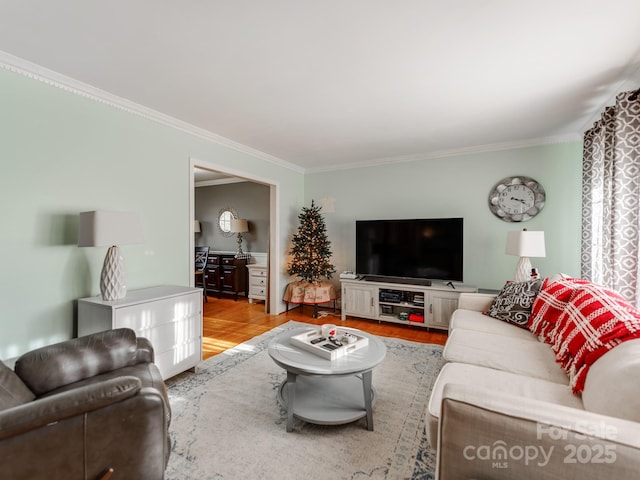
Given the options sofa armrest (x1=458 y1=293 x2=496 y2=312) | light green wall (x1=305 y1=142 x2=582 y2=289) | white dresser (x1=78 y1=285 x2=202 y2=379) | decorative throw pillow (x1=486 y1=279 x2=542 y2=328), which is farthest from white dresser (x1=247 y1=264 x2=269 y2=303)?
decorative throw pillow (x1=486 y1=279 x2=542 y2=328)

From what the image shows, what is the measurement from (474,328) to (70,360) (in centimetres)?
291

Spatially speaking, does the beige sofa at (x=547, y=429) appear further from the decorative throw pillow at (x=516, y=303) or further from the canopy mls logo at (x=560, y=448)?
the decorative throw pillow at (x=516, y=303)

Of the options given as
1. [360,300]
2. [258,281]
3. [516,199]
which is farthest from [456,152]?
[258,281]

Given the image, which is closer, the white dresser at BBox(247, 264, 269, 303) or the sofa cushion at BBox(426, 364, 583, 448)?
the sofa cushion at BBox(426, 364, 583, 448)

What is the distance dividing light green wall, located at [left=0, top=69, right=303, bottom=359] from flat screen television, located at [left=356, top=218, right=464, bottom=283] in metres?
2.67

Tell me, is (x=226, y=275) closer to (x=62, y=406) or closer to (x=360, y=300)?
(x=360, y=300)

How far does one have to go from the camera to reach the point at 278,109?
2.89m

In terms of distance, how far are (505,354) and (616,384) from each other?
2.83 feet

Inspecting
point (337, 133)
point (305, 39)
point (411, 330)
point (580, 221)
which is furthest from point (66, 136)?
point (580, 221)

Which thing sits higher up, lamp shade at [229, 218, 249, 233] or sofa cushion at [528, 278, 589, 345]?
lamp shade at [229, 218, 249, 233]

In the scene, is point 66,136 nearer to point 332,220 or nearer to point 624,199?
point 332,220

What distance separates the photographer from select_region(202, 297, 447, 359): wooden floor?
3688mm

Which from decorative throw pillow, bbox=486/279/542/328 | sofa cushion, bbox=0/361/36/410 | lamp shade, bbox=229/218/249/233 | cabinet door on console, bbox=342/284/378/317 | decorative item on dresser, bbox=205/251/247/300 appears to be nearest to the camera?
sofa cushion, bbox=0/361/36/410

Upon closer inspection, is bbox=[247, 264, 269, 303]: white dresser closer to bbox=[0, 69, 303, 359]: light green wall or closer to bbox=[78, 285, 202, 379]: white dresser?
bbox=[0, 69, 303, 359]: light green wall
